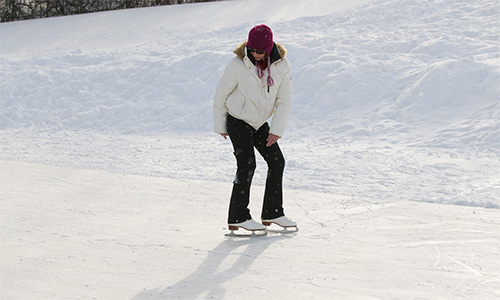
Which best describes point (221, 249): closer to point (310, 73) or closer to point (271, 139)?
point (271, 139)

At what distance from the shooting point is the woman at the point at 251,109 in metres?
4.76

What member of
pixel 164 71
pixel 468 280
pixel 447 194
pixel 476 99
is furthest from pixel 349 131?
pixel 468 280

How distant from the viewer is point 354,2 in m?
13.8

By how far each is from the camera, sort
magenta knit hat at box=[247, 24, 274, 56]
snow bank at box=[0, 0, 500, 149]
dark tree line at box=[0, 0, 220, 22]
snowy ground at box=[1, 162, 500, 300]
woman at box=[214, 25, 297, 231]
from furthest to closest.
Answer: dark tree line at box=[0, 0, 220, 22] < snow bank at box=[0, 0, 500, 149] < woman at box=[214, 25, 297, 231] < magenta knit hat at box=[247, 24, 274, 56] < snowy ground at box=[1, 162, 500, 300]

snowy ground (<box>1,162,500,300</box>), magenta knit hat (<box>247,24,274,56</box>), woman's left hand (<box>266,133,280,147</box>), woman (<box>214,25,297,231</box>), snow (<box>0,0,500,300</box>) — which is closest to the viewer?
snowy ground (<box>1,162,500,300</box>)

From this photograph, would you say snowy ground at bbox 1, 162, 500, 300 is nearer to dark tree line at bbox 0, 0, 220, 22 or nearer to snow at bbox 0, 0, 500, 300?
snow at bbox 0, 0, 500, 300

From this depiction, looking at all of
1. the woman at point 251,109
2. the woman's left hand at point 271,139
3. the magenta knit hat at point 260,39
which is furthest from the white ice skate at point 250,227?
the magenta knit hat at point 260,39

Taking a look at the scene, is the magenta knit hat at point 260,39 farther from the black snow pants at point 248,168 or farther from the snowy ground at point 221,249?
the snowy ground at point 221,249

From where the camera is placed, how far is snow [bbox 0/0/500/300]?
4.27m

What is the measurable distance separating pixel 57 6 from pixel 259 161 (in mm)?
10963

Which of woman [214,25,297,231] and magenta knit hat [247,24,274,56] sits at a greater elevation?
magenta knit hat [247,24,274,56]

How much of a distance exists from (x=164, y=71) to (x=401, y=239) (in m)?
7.32

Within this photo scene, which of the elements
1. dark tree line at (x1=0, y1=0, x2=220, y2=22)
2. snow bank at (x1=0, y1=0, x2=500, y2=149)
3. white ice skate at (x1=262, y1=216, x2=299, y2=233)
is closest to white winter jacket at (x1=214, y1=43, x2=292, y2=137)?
white ice skate at (x1=262, y1=216, x2=299, y2=233)

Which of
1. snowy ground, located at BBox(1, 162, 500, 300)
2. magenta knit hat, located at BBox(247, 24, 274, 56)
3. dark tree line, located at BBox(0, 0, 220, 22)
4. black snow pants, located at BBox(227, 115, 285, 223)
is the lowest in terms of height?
snowy ground, located at BBox(1, 162, 500, 300)
